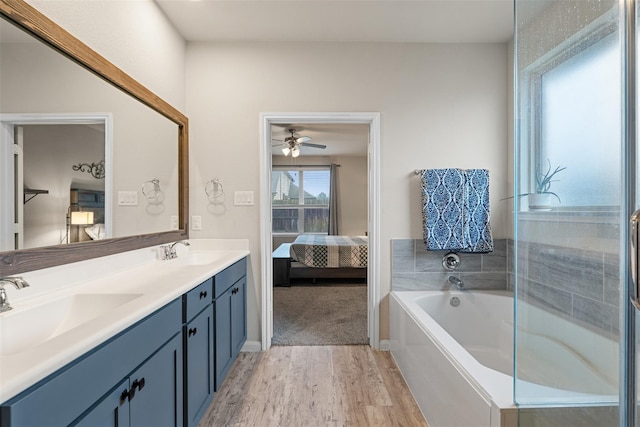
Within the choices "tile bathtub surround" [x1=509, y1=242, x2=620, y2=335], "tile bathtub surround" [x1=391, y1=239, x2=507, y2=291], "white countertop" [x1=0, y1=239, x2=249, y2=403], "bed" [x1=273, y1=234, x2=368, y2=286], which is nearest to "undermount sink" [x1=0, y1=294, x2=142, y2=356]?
"white countertop" [x1=0, y1=239, x2=249, y2=403]

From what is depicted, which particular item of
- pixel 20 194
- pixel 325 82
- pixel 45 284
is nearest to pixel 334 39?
pixel 325 82

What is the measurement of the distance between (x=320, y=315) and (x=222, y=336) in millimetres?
1559

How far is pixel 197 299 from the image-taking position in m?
1.54

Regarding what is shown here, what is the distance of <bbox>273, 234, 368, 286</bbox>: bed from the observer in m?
4.48

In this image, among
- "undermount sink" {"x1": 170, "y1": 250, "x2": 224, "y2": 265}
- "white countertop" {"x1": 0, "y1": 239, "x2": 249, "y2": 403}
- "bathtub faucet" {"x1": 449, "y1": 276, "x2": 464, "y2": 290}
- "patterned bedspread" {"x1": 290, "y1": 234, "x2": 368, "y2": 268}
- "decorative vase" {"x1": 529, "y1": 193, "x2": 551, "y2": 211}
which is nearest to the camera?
"white countertop" {"x1": 0, "y1": 239, "x2": 249, "y2": 403}

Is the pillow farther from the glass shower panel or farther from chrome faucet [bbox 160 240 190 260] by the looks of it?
the glass shower panel

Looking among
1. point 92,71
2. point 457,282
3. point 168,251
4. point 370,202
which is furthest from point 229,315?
point 457,282

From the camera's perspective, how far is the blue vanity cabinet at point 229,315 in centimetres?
183

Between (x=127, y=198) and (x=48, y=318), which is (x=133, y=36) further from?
(x=48, y=318)

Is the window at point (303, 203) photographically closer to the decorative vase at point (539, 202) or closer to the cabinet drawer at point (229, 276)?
the cabinet drawer at point (229, 276)

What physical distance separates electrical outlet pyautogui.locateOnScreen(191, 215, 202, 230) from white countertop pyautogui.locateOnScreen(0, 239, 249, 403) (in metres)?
0.26

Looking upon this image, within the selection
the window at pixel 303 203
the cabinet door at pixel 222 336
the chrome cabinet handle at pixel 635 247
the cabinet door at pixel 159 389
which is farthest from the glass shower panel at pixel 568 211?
the window at pixel 303 203

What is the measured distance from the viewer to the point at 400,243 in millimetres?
2533

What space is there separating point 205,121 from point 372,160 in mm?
1409
